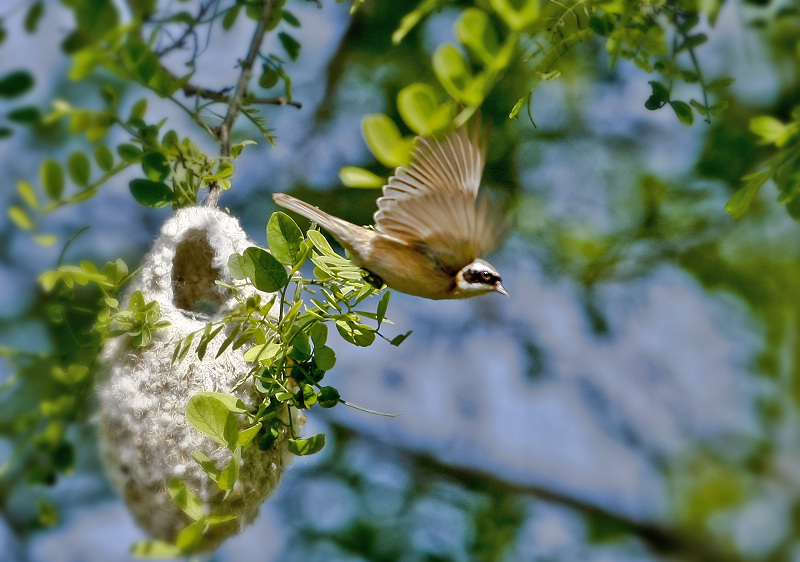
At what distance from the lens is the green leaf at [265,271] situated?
2.92 ft

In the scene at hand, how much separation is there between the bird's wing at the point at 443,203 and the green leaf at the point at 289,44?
493 mm

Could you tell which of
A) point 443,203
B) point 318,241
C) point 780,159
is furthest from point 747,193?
point 318,241

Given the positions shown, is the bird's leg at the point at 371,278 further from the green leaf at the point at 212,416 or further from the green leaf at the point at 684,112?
the green leaf at the point at 684,112

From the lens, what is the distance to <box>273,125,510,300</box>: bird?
0.83 m

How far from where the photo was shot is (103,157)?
2.64ft

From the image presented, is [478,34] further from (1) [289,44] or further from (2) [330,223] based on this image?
(1) [289,44]

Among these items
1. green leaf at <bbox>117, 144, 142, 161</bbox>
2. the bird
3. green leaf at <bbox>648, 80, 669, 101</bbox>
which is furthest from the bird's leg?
green leaf at <bbox>648, 80, 669, 101</bbox>

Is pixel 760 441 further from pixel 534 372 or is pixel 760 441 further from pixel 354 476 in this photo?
pixel 354 476

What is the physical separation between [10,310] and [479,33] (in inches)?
92.4

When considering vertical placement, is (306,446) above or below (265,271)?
below

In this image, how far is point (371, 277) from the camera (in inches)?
38.6

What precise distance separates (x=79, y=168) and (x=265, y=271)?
257 millimetres

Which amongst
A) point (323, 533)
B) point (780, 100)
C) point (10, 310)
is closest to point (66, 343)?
point (10, 310)

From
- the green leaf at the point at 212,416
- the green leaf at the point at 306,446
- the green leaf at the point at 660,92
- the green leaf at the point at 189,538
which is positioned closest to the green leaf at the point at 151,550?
the green leaf at the point at 189,538
